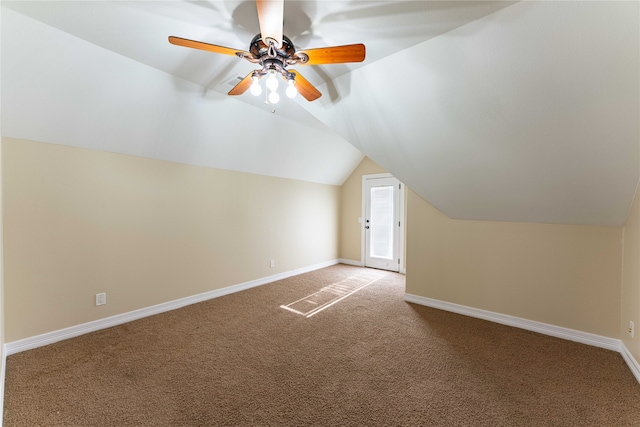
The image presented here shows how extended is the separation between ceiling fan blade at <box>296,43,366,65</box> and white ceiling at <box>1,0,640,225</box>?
0.87 feet

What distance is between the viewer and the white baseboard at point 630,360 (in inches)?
77.5

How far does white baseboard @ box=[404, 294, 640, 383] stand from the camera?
2227mm

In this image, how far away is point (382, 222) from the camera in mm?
5355

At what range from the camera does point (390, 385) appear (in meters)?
1.87

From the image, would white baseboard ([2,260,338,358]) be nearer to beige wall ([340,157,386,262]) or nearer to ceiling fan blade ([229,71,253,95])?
beige wall ([340,157,386,262])

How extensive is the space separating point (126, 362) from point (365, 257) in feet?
14.4

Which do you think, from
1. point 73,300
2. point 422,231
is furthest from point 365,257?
point 73,300

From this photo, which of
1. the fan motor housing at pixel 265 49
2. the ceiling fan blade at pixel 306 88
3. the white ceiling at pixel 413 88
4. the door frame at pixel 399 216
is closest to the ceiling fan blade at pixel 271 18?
the fan motor housing at pixel 265 49

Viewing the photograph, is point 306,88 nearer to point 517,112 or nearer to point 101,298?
point 517,112

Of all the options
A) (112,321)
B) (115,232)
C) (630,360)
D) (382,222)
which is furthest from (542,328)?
(115,232)

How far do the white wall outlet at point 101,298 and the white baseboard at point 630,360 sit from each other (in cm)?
477

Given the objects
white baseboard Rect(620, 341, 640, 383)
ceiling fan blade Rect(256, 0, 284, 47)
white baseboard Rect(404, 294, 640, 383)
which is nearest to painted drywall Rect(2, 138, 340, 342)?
ceiling fan blade Rect(256, 0, 284, 47)

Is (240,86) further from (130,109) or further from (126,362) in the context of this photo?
(126,362)

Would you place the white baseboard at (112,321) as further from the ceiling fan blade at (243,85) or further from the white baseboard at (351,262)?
the ceiling fan blade at (243,85)
